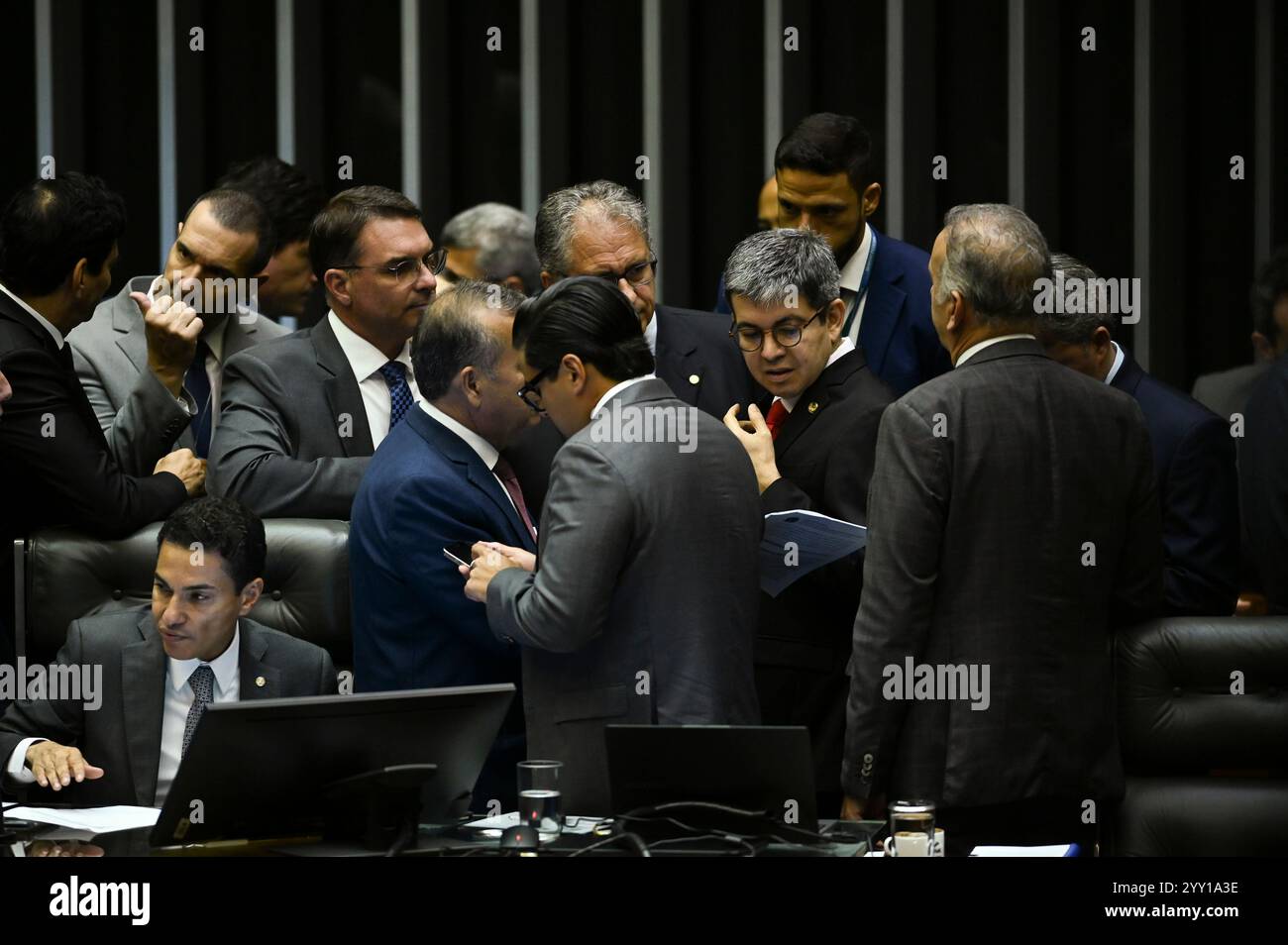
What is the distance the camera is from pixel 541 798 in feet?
8.37

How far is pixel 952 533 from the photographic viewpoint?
2924mm

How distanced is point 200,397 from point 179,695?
3.31 feet

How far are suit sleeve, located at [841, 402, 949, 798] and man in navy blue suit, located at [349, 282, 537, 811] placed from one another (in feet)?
1.95

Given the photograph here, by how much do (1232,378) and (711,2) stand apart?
1.91 m

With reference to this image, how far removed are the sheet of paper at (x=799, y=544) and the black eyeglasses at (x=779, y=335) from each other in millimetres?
335

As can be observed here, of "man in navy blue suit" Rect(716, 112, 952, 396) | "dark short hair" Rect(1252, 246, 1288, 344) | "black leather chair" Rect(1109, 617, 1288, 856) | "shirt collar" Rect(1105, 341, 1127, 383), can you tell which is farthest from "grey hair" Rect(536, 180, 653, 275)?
"dark short hair" Rect(1252, 246, 1288, 344)

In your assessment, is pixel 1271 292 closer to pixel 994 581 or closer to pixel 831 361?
pixel 831 361

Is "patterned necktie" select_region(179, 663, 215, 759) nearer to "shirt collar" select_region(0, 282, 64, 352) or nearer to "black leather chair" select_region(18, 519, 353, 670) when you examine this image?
"black leather chair" select_region(18, 519, 353, 670)

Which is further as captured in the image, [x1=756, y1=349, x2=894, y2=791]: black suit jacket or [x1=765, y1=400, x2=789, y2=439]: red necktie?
[x1=765, y1=400, x2=789, y2=439]: red necktie

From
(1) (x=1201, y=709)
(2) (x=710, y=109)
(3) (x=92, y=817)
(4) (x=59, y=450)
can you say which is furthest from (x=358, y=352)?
(2) (x=710, y=109)

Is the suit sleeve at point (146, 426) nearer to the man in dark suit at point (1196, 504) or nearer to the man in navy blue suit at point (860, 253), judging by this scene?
the man in navy blue suit at point (860, 253)

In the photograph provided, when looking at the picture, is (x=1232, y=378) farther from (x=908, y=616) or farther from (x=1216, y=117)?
(x=908, y=616)

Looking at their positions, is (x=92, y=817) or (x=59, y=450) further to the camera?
(x=59, y=450)

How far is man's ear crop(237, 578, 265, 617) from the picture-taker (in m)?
3.26
